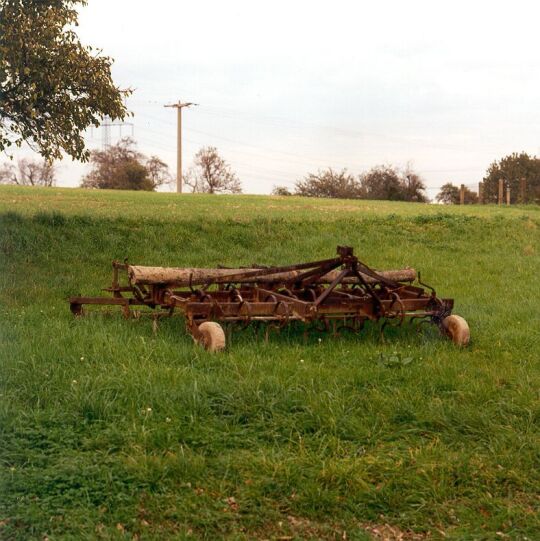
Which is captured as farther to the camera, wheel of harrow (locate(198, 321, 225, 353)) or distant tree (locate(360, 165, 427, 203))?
distant tree (locate(360, 165, 427, 203))

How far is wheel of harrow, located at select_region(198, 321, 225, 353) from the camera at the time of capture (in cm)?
705

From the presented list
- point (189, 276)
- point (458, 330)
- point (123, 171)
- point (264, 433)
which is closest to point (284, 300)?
point (189, 276)

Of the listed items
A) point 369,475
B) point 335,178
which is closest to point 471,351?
point 369,475

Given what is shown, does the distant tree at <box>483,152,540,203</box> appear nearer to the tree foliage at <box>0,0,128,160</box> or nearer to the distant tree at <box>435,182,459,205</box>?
the distant tree at <box>435,182,459,205</box>

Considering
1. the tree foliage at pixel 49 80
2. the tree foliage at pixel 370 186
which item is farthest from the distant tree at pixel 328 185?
the tree foliage at pixel 49 80

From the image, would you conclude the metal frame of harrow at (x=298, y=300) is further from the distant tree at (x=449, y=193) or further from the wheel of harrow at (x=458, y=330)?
the distant tree at (x=449, y=193)

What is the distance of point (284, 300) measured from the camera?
7.87 metres

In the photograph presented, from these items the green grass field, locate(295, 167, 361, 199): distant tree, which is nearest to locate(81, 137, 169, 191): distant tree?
locate(295, 167, 361, 199): distant tree

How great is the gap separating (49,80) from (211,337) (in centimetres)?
841

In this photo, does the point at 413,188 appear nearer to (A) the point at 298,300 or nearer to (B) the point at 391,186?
(B) the point at 391,186

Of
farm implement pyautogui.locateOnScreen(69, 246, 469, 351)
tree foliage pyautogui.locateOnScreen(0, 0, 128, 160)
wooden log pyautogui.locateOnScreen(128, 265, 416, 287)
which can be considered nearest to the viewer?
farm implement pyautogui.locateOnScreen(69, 246, 469, 351)

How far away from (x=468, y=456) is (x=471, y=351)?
2758mm

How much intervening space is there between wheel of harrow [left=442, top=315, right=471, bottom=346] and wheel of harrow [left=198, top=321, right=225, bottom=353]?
8.57ft

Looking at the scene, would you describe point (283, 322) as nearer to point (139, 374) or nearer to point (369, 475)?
point (139, 374)
